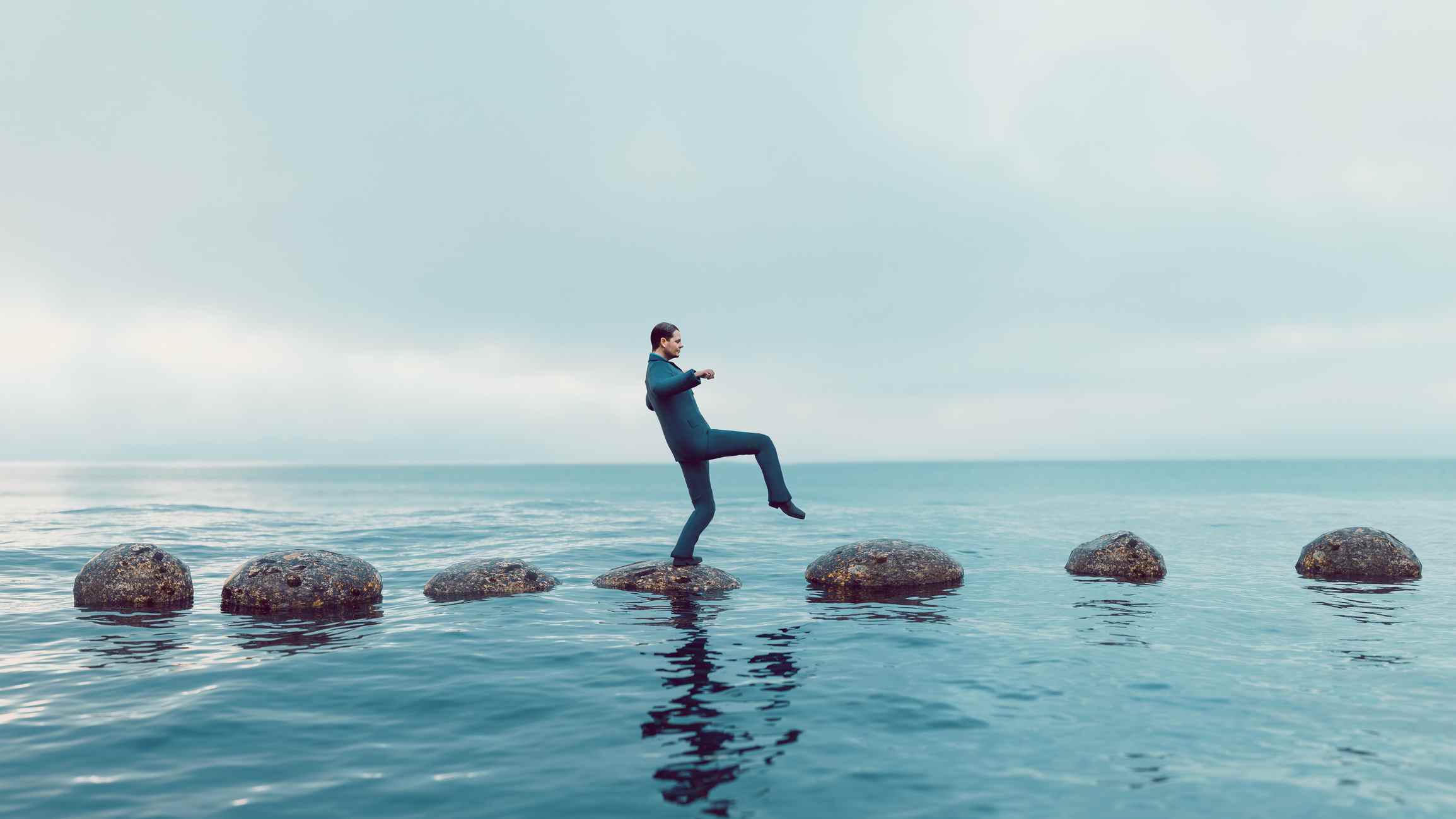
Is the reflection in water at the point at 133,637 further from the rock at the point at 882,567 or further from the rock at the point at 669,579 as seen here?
the rock at the point at 882,567

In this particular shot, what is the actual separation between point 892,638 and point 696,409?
4.61m

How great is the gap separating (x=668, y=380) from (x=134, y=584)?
30.7ft

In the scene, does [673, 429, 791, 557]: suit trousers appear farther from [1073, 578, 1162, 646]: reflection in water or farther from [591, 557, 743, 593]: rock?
[1073, 578, 1162, 646]: reflection in water

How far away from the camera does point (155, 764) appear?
19.5 ft

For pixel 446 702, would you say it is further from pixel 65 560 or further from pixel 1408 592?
pixel 65 560

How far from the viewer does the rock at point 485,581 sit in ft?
46.1

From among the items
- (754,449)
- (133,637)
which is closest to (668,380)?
(754,449)

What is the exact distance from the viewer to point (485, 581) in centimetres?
1423

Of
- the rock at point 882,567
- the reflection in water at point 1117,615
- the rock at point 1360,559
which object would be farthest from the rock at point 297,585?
the rock at point 1360,559

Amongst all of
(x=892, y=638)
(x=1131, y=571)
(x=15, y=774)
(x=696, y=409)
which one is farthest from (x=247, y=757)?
(x=1131, y=571)

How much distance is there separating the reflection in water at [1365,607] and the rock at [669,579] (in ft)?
28.5

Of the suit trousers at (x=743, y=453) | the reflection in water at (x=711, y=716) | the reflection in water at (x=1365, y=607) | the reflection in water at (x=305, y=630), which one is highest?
the suit trousers at (x=743, y=453)

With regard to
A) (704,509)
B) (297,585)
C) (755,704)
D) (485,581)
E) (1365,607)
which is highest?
(704,509)

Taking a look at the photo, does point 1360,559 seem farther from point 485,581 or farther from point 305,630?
point 305,630
